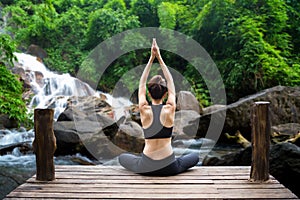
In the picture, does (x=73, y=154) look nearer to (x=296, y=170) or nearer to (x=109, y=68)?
(x=296, y=170)

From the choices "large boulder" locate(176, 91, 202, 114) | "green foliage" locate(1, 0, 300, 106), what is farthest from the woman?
"green foliage" locate(1, 0, 300, 106)

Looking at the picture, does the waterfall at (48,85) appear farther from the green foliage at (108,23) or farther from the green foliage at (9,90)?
the green foliage at (9,90)

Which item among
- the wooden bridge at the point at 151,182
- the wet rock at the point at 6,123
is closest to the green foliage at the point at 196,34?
the wet rock at the point at 6,123

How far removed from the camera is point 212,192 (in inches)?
111

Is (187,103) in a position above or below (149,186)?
above

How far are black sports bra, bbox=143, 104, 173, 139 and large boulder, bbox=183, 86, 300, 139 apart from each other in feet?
17.9

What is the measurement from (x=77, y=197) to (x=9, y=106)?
85.3 inches

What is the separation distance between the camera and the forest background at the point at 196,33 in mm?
11711

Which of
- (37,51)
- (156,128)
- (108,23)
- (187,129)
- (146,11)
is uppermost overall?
(146,11)

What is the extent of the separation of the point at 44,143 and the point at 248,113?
6.40 m

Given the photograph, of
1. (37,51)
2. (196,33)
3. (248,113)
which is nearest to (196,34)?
(196,33)

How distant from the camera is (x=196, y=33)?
13.4m

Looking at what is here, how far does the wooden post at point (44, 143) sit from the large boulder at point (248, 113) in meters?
5.90

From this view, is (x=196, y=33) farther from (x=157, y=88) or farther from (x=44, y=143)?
(x=44, y=143)
